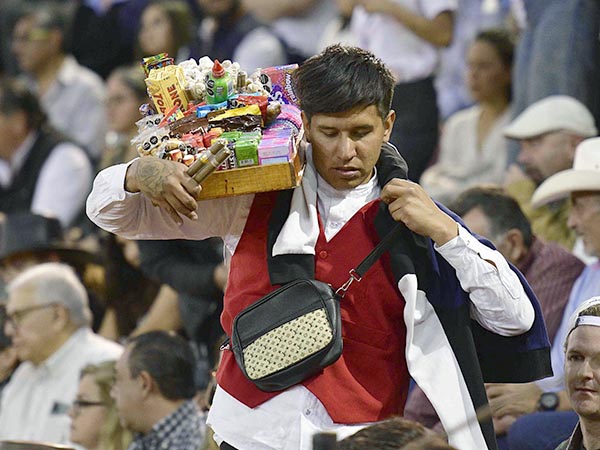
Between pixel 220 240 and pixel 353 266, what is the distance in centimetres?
369

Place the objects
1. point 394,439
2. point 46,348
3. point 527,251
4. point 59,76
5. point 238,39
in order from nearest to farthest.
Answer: point 394,439 < point 527,251 < point 46,348 < point 238,39 < point 59,76

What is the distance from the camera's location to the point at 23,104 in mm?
9508

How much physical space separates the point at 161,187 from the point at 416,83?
3784 mm

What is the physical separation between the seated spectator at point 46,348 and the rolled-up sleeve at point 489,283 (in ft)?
11.5

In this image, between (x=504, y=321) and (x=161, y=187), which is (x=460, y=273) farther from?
(x=161, y=187)

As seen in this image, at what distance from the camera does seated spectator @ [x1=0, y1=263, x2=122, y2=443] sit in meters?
7.07

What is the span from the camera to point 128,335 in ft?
25.8

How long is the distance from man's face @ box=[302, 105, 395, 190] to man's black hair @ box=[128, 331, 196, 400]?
8.37ft

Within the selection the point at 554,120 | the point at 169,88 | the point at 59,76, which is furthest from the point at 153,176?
the point at 59,76

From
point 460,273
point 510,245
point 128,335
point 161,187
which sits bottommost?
point 128,335

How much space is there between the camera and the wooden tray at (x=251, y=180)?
12.2 feet

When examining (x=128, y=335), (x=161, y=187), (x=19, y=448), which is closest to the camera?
(x=161, y=187)

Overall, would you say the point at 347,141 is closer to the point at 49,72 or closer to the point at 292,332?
the point at 292,332

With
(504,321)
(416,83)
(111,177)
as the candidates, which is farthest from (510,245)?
(111,177)
